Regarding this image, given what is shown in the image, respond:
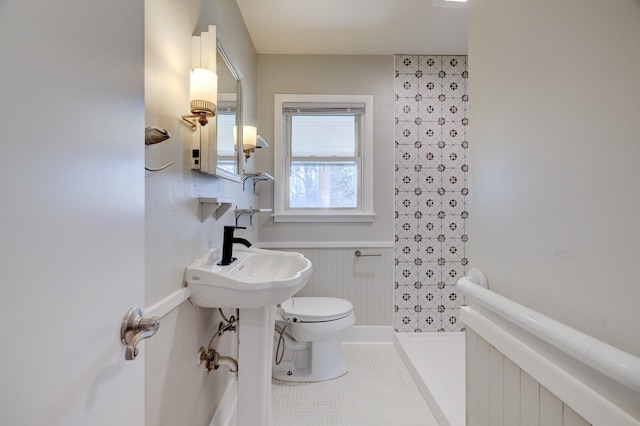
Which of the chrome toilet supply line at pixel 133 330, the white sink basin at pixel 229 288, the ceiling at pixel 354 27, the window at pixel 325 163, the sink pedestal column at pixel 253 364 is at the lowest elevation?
the sink pedestal column at pixel 253 364

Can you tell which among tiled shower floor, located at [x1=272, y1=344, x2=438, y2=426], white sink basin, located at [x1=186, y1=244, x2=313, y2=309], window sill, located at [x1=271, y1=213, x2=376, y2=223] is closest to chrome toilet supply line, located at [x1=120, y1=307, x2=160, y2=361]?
white sink basin, located at [x1=186, y1=244, x2=313, y2=309]

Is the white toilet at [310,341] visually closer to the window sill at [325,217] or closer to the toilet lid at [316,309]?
the toilet lid at [316,309]

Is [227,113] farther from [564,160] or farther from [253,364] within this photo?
[564,160]

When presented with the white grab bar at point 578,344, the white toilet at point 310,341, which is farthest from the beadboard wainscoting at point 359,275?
the white grab bar at point 578,344

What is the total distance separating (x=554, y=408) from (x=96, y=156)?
2.96ft

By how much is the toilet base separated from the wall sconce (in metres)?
1.47

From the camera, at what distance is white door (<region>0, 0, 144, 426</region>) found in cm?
31

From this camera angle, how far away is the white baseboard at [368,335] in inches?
89.9

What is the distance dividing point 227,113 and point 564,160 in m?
1.41

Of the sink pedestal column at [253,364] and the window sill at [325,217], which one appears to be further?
the window sill at [325,217]

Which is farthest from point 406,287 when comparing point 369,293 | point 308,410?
point 308,410

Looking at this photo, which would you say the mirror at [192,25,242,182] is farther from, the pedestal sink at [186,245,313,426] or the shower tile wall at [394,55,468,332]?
the shower tile wall at [394,55,468,332]

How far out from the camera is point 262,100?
2.29 meters

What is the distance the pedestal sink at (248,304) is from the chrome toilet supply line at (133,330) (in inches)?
19.1
